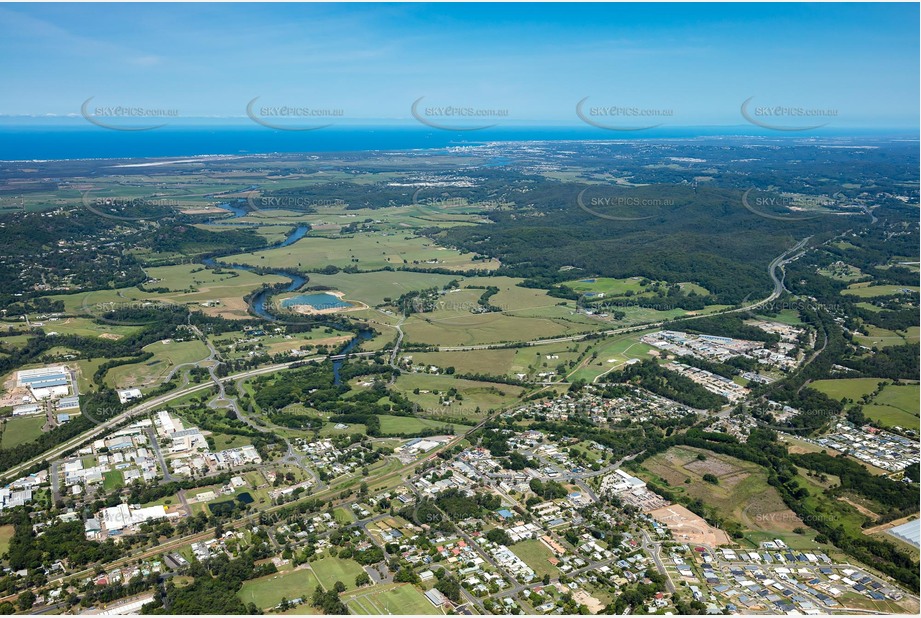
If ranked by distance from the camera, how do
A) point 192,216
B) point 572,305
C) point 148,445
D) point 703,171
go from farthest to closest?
point 703,171
point 192,216
point 572,305
point 148,445

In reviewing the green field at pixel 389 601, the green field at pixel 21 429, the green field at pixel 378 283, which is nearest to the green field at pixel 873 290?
the green field at pixel 378 283

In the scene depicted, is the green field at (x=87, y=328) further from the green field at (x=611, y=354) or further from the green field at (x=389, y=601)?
the green field at (x=389, y=601)

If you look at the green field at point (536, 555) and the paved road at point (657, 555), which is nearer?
the paved road at point (657, 555)

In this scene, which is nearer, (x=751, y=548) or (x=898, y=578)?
(x=898, y=578)

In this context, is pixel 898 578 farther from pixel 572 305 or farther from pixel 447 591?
pixel 572 305

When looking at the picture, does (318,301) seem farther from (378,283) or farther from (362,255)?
(362,255)

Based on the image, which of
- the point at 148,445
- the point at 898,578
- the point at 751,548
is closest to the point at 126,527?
the point at 148,445

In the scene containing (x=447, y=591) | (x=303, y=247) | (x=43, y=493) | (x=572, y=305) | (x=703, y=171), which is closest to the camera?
(x=447, y=591)
